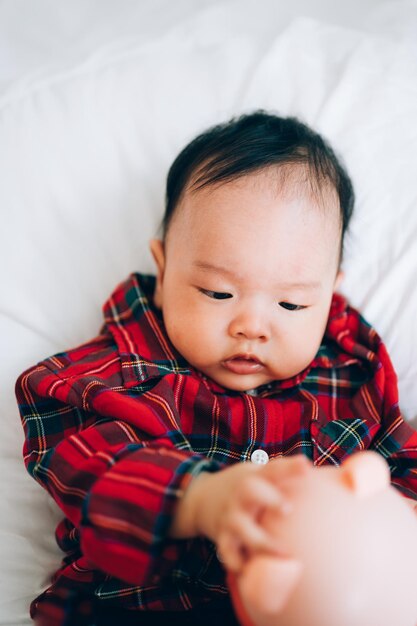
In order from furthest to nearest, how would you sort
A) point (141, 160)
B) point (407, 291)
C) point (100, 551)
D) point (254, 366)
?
point (141, 160)
point (407, 291)
point (254, 366)
point (100, 551)

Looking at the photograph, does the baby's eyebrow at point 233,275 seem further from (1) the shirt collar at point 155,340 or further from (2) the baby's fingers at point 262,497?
(2) the baby's fingers at point 262,497

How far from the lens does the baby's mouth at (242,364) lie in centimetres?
114

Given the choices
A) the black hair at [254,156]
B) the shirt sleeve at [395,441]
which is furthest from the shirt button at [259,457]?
the black hair at [254,156]

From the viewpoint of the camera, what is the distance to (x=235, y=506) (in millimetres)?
683

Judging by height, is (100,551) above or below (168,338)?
below

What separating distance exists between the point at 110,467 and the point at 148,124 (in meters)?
0.95

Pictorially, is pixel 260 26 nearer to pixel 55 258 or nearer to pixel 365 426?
pixel 55 258

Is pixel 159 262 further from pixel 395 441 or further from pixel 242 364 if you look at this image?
pixel 395 441

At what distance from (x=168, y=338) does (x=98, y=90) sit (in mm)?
713

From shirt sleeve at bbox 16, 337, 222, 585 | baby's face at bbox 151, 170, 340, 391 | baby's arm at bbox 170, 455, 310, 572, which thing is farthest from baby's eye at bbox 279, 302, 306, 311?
baby's arm at bbox 170, 455, 310, 572

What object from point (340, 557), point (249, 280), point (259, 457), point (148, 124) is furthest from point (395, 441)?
point (148, 124)

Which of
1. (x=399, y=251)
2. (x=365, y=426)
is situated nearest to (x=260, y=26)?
(x=399, y=251)

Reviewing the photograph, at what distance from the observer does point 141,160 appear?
1.49m

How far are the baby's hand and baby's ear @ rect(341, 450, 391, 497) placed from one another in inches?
2.1
